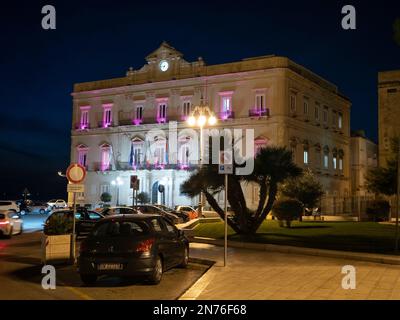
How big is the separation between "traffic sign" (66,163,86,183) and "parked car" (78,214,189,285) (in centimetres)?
325

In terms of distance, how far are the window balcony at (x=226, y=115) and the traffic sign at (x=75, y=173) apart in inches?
1393

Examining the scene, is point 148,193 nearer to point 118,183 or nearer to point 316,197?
point 118,183

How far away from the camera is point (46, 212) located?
55625 mm

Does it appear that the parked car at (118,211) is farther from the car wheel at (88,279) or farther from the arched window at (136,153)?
the arched window at (136,153)

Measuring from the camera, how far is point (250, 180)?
2103cm

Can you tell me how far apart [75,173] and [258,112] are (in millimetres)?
A: 34808

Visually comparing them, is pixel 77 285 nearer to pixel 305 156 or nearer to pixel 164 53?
pixel 305 156

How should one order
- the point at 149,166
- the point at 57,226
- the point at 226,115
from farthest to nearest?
the point at 149,166, the point at 226,115, the point at 57,226

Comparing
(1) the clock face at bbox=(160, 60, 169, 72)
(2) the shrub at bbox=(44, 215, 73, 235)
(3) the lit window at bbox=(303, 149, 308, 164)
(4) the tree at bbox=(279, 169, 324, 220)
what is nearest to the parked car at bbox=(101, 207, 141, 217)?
(4) the tree at bbox=(279, 169, 324, 220)

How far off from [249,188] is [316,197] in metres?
16.1

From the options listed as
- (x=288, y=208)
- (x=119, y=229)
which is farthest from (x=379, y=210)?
(x=119, y=229)

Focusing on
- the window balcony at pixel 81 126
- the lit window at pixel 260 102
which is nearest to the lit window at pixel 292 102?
the lit window at pixel 260 102
